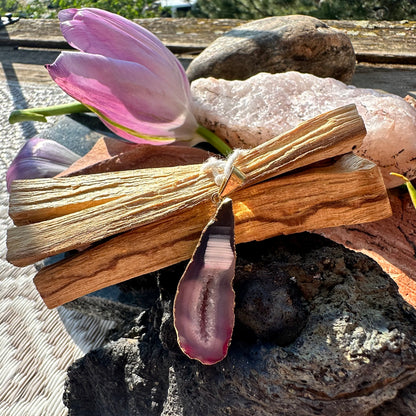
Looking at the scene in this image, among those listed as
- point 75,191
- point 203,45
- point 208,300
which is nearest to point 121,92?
point 75,191

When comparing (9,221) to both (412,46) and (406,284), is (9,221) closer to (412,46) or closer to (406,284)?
(406,284)

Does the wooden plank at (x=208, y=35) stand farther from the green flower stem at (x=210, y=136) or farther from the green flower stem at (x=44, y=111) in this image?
the green flower stem at (x=210, y=136)

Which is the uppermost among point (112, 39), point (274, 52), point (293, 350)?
point (112, 39)

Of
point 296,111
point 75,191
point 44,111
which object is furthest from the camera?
point 44,111

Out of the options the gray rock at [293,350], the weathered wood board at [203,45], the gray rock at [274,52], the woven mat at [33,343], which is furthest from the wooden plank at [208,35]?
the gray rock at [293,350]

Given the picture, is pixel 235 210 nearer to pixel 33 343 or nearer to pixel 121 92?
pixel 121 92

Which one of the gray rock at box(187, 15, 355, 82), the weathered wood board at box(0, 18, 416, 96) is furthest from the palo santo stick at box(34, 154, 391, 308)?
the weathered wood board at box(0, 18, 416, 96)

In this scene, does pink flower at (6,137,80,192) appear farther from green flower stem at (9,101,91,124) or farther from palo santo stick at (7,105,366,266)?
palo santo stick at (7,105,366,266)
